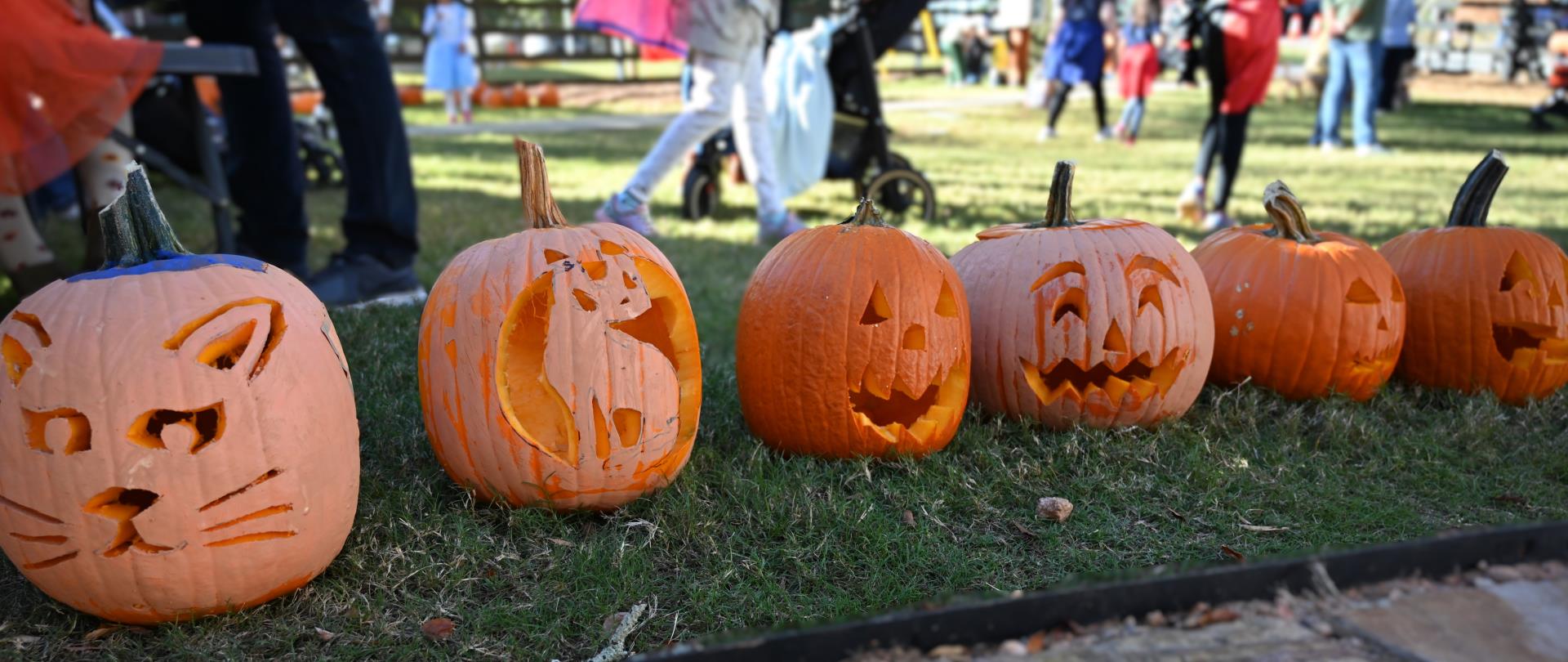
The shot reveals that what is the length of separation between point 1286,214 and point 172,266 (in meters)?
2.76

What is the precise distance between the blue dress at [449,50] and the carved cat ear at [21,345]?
13.6 m

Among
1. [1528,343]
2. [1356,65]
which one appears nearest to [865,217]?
[1528,343]

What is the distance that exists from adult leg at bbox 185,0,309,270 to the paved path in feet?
28.6

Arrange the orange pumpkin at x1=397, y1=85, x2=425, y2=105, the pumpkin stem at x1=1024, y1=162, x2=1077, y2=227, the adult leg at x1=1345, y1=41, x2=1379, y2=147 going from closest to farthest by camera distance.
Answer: the pumpkin stem at x1=1024, y1=162, x2=1077, y2=227 → the adult leg at x1=1345, y1=41, x2=1379, y2=147 → the orange pumpkin at x1=397, y1=85, x2=425, y2=105

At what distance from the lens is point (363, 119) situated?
3764 millimetres

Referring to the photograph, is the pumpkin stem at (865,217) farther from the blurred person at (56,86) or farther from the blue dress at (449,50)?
the blue dress at (449,50)

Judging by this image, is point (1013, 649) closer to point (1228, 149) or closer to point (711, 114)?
point (711, 114)

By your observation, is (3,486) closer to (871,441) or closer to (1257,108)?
(871,441)

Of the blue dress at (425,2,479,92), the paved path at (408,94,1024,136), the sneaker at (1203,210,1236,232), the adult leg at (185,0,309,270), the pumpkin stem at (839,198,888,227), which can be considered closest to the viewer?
the pumpkin stem at (839,198,888,227)

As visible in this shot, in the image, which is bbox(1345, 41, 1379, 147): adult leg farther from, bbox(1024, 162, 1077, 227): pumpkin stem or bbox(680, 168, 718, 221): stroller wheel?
bbox(1024, 162, 1077, 227): pumpkin stem

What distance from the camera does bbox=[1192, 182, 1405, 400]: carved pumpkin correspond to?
293cm

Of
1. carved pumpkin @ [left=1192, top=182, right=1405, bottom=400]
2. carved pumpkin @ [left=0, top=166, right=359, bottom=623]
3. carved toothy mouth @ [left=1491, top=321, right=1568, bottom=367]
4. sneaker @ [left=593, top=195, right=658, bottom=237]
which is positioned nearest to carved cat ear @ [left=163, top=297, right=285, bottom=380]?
carved pumpkin @ [left=0, top=166, right=359, bottom=623]

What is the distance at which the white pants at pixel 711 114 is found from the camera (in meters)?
5.30

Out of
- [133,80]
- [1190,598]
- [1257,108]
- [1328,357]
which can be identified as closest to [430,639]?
[1190,598]
